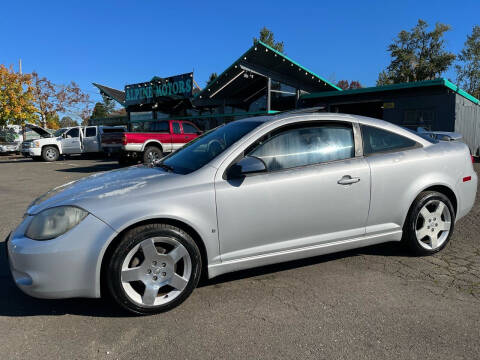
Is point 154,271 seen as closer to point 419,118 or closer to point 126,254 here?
point 126,254

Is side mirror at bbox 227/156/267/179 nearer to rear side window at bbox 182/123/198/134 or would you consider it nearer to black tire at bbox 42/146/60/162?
rear side window at bbox 182/123/198/134

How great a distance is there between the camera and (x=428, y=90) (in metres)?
14.6

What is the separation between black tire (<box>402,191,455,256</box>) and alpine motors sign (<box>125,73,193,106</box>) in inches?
703

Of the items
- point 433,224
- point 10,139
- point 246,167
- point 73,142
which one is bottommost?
point 433,224

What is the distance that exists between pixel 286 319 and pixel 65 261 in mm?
1688

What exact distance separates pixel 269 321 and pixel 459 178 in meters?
2.77

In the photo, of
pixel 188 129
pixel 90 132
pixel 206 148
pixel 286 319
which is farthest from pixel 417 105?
pixel 90 132

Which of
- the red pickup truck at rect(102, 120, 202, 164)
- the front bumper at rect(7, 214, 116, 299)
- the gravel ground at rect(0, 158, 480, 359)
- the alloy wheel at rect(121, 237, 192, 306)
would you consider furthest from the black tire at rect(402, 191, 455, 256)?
the red pickup truck at rect(102, 120, 202, 164)

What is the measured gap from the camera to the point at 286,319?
269 cm

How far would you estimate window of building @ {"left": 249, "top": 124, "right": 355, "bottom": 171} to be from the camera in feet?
10.6

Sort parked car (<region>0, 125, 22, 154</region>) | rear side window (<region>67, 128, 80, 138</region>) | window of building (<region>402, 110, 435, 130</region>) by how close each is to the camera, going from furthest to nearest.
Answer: parked car (<region>0, 125, 22, 154</region>), rear side window (<region>67, 128, 80, 138</region>), window of building (<region>402, 110, 435, 130</region>)

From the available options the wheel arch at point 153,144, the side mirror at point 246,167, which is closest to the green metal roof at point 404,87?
the wheel arch at point 153,144

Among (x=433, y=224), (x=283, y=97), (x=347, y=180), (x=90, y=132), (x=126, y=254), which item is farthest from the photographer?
(x=90, y=132)

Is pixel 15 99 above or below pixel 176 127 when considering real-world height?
above
